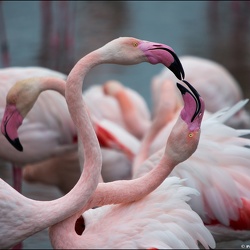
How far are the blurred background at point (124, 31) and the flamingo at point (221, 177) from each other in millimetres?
3483

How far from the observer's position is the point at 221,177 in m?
4.31

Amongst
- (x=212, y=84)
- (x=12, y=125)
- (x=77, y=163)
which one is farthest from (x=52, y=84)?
(x=212, y=84)

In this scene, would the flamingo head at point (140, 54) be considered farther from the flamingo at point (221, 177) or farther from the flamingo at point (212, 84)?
the flamingo at point (212, 84)

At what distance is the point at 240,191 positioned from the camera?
14.0ft

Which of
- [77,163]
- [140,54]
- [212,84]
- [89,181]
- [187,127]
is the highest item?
[140,54]

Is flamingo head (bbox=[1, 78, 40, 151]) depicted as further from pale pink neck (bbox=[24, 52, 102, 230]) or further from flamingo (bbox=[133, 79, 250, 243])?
flamingo (bbox=[133, 79, 250, 243])

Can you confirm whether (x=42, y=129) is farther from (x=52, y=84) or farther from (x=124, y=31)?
(x=124, y=31)

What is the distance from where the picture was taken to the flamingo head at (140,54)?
3527mm

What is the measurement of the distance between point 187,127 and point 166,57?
29cm

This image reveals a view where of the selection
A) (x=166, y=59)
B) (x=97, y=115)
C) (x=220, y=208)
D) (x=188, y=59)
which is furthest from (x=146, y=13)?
(x=166, y=59)

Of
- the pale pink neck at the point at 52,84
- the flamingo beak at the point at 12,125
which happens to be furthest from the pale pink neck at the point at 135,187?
the pale pink neck at the point at 52,84

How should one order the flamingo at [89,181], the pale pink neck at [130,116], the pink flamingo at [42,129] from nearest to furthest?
1. the flamingo at [89,181]
2. the pink flamingo at [42,129]
3. the pale pink neck at [130,116]

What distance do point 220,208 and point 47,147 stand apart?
5.32 feet

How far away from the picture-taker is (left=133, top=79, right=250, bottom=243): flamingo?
4277 millimetres
